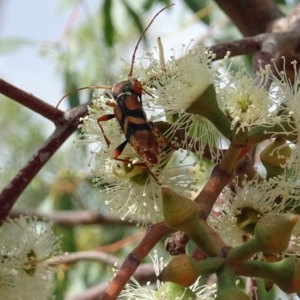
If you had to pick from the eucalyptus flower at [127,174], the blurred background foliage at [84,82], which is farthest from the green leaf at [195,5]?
the eucalyptus flower at [127,174]

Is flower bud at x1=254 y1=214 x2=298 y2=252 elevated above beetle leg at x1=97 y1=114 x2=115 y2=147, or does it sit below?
below

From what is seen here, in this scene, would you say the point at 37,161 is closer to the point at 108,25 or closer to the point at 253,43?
the point at 253,43

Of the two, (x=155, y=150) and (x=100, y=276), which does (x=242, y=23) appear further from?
(x=100, y=276)

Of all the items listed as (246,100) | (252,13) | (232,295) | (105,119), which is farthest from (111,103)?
(252,13)

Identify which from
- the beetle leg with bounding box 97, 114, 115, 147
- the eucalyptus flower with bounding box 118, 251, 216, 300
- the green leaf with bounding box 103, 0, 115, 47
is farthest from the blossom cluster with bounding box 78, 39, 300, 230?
the green leaf with bounding box 103, 0, 115, 47

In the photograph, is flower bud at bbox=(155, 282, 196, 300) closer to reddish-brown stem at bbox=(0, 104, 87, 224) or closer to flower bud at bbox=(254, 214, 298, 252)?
flower bud at bbox=(254, 214, 298, 252)

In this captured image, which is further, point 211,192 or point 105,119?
point 105,119
